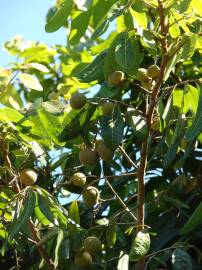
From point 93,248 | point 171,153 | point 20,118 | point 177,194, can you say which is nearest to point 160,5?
point 171,153

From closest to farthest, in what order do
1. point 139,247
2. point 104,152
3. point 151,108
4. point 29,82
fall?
point 139,247, point 151,108, point 104,152, point 29,82

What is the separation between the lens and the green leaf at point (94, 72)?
2094 mm

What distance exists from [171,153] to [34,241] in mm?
543

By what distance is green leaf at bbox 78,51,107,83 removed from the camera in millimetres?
2094

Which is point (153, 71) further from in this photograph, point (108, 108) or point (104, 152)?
point (104, 152)

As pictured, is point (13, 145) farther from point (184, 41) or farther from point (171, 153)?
point (184, 41)

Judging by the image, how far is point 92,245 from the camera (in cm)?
201

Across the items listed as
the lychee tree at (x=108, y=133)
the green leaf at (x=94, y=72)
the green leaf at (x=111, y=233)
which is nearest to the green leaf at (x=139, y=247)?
the lychee tree at (x=108, y=133)

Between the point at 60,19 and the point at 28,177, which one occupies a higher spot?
the point at 60,19

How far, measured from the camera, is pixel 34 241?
2.10m

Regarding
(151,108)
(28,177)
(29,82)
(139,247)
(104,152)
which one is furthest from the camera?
(29,82)

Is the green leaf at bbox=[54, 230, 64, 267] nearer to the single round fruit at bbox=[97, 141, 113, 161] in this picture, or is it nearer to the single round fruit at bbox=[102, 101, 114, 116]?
the single round fruit at bbox=[97, 141, 113, 161]

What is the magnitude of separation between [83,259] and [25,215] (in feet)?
0.93

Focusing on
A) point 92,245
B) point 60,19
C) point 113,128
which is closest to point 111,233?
point 92,245
